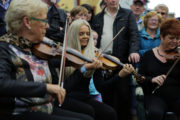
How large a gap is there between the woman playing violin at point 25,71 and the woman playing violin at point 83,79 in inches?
22.1

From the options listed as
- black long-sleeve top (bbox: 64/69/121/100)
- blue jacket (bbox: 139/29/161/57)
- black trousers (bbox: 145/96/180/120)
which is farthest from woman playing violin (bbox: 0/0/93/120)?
blue jacket (bbox: 139/29/161/57)

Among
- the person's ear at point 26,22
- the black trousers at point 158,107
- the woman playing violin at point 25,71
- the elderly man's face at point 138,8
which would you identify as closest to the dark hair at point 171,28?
the black trousers at point 158,107

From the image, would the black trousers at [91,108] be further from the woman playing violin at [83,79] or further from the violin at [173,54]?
the violin at [173,54]

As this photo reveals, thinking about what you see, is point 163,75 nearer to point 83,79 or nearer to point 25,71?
point 83,79

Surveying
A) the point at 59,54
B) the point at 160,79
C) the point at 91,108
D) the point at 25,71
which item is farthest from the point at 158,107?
the point at 25,71

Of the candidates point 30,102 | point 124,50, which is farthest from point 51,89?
point 124,50

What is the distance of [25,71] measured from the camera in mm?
2148

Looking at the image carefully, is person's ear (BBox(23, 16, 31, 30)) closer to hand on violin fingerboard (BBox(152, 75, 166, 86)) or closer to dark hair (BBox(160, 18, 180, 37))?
hand on violin fingerboard (BBox(152, 75, 166, 86))

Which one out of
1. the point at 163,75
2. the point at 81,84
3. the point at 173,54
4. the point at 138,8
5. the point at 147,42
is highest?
the point at 138,8

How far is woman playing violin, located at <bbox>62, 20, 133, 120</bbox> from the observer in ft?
9.95

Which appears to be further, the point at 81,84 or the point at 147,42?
the point at 147,42

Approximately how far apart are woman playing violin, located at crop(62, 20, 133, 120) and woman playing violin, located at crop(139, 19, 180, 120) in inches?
17.3

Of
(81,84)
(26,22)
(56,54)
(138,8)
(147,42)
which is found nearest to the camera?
(26,22)

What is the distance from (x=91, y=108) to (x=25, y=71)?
119cm
